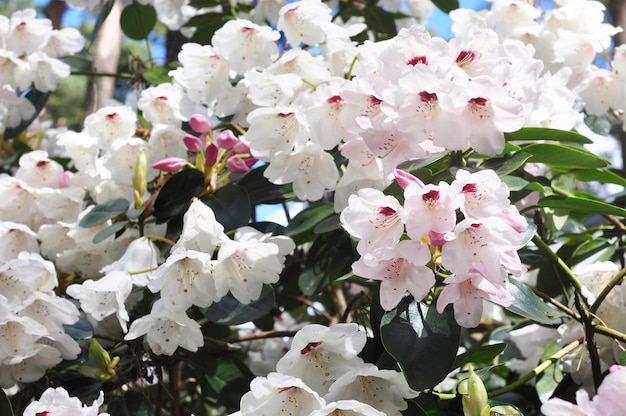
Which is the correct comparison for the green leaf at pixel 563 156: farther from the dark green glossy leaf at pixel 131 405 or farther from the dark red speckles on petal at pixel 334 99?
the dark green glossy leaf at pixel 131 405

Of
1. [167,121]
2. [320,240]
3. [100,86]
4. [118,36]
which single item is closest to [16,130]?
[167,121]

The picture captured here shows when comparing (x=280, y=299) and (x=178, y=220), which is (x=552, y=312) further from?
(x=280, y=299)

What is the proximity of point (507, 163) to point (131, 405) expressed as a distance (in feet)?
2.57

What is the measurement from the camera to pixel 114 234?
1524 mm

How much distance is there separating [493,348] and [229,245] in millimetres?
422

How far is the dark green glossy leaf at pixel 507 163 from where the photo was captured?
1.15 metres

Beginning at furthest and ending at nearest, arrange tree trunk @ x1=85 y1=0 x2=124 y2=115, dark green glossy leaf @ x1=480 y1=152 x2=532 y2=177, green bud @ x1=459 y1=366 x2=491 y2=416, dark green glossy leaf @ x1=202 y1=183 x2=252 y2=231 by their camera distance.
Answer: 1. tree trunk @ x1=85 y1=0 x2=124 y2=115
2. dark green glossy leaf @ x1=202 y1=183 x2=252 y2=231
3. dark green glossy leaf @ x1=480 y1=152 x2=532 y2=177
4. green bud @ x1=459 y1=366 x2=491 y2=416

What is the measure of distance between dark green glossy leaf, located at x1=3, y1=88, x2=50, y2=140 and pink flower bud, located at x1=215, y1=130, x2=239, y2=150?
738mm

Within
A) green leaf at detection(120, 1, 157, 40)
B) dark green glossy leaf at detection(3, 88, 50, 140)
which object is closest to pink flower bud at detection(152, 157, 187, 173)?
dark green glossy leaf at detection(3, 88, 50, 140)

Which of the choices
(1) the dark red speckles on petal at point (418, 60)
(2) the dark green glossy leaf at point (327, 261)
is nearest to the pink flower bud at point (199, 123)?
(2) the dark green glossy leaf at point (327, 261)

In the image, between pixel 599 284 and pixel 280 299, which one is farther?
pixel 280 299

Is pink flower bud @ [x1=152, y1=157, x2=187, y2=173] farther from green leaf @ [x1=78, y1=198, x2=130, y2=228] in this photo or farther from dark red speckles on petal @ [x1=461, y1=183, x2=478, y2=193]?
dark red speckles on petal @ [x1=461, y1=183, x2=478, y2=193]

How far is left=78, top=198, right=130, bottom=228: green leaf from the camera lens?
4.74 feet

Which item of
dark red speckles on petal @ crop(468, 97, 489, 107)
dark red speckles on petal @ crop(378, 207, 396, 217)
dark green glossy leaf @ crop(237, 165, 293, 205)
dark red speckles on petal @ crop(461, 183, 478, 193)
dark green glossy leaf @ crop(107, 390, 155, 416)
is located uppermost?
dark red speckles on petal @ crop(468, 97, 489, 107)
